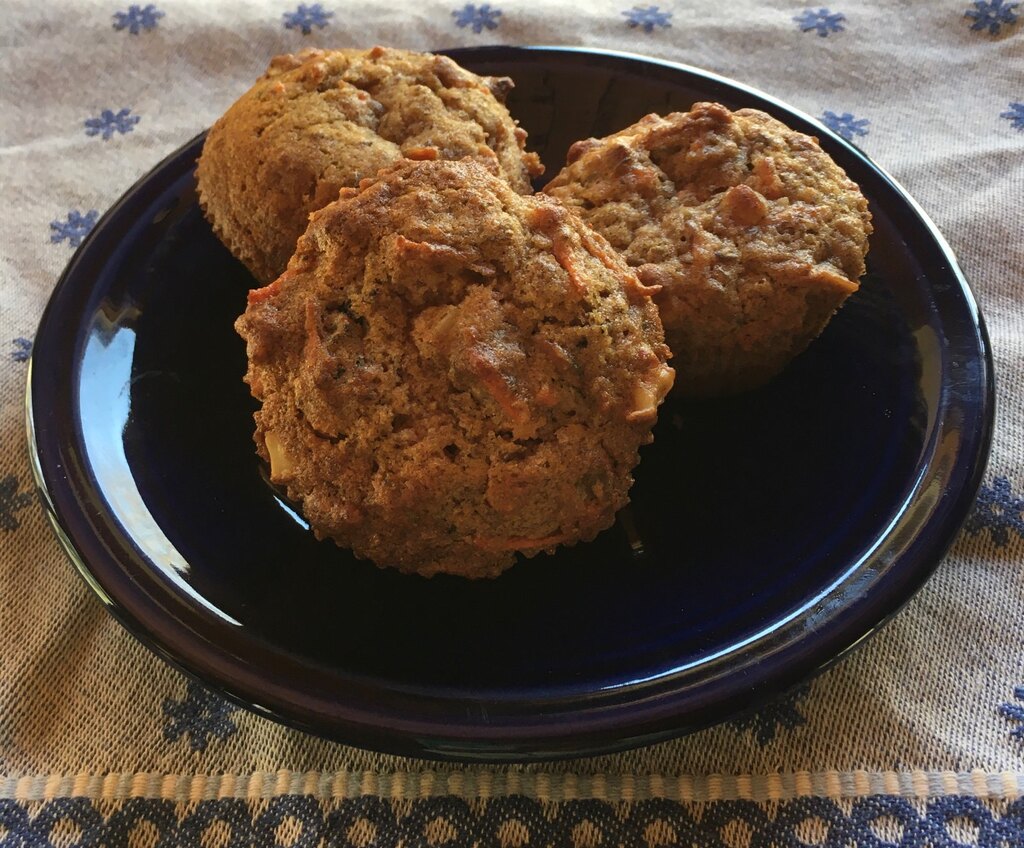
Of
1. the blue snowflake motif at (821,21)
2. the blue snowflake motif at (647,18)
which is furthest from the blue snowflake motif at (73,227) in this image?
the blue snowflake motif at (821,21)

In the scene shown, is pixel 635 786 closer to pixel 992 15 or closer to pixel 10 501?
pixel 10 501

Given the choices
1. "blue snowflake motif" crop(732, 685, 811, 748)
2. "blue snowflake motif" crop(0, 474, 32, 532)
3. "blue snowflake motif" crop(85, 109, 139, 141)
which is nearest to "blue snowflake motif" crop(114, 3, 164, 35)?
"blue snowflake motif" crop(85, 109, 139, 141)

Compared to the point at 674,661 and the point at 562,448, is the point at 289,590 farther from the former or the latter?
the point at 674,661

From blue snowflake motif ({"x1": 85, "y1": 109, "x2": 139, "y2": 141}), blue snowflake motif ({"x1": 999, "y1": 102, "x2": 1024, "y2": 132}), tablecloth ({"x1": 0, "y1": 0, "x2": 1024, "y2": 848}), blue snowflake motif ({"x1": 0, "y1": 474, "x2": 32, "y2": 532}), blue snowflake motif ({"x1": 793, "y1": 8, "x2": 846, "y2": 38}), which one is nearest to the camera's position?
tablecloth ({"x1": 0, "y1": 0, "x2": 1024, "y2": 848})

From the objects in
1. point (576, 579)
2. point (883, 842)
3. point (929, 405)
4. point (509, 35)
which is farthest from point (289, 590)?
point (509, 35)

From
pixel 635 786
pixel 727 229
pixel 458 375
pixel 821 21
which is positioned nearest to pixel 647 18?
pixel 821 21

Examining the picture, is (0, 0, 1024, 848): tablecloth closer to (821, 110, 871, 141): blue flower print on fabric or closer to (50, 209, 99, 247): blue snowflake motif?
(50, 209, 99, 247): blue snowflake motif
